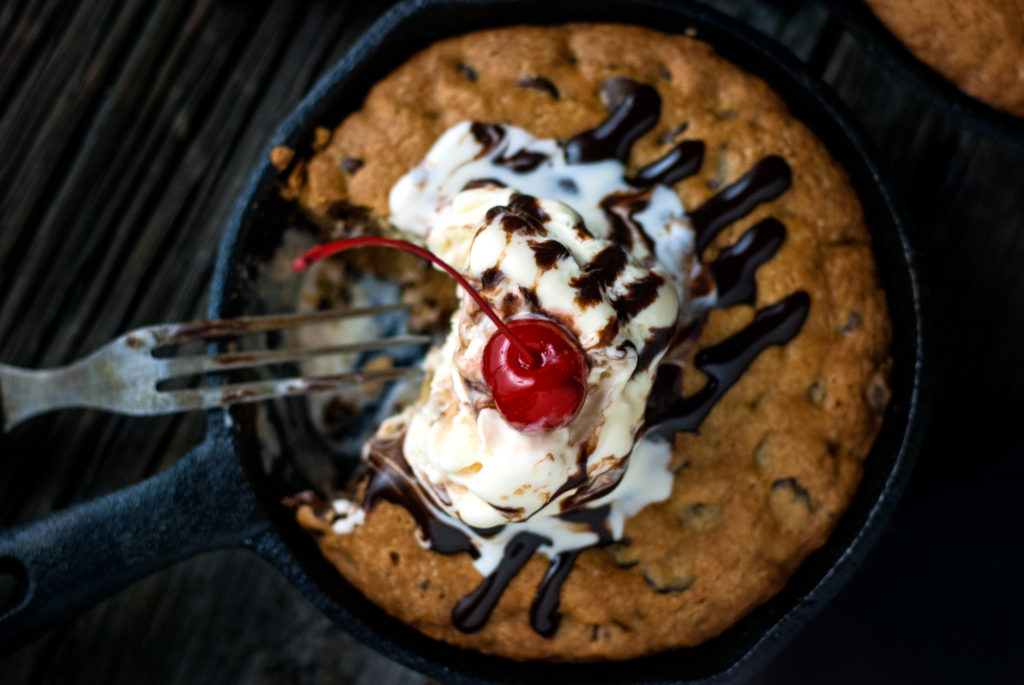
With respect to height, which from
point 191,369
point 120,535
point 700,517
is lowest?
point 120,535

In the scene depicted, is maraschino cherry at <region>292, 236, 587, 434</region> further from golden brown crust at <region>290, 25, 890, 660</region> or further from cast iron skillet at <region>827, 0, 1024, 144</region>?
cast iron skillet at <region>827, 0, 1024, 144</region>

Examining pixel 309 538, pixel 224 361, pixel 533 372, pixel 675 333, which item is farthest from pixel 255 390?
pixel 675 333

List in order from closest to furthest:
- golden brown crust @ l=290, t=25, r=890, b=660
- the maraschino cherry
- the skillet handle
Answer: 1. the maraschino cherry
2. the skillet handle
3. golden brown crust @ l=290, t=25, r=890, b=660

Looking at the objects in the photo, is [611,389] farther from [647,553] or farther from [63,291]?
[63,291]

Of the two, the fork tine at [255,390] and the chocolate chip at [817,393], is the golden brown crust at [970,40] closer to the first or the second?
the chocolate chip at [817,393]

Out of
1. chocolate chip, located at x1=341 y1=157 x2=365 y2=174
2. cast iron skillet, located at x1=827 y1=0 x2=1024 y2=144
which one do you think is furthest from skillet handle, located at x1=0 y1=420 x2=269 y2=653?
cast iron skillet, located at x1=827 y1=0 x2=1024 y2=144

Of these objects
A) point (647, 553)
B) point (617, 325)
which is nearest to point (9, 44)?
point (617, 325)

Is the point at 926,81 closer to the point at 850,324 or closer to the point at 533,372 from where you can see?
the point at 850,324
